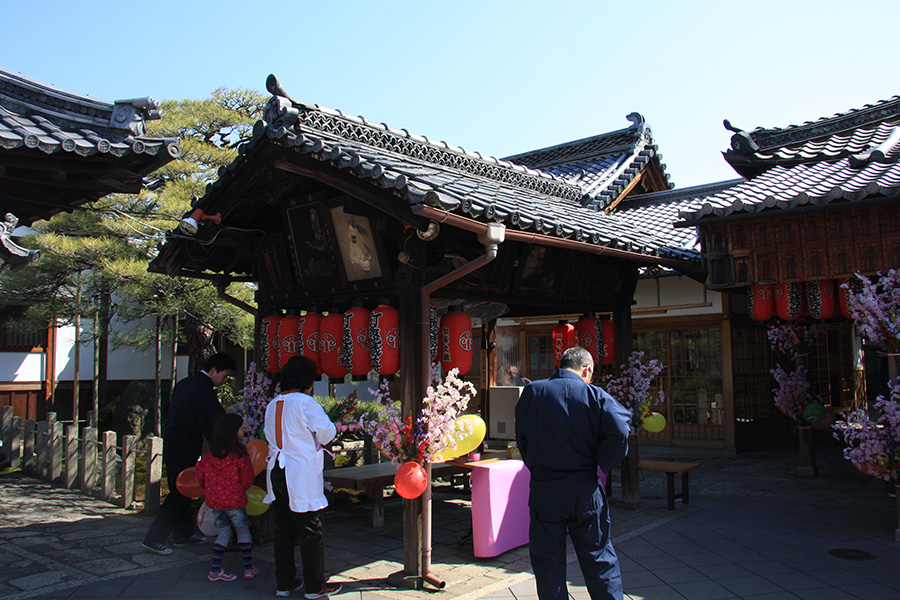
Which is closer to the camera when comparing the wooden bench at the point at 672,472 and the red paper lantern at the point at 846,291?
the red paper lantern at the point at 846,291

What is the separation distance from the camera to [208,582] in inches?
237

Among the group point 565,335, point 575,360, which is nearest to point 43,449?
point 565,335

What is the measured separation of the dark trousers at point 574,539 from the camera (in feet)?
15.1

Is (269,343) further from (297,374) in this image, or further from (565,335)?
(565,335)

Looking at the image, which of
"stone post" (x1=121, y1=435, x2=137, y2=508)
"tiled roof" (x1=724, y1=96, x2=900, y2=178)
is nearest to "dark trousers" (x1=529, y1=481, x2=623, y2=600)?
"stone post" (x1=121, y1=435, x2=137, y2=508)

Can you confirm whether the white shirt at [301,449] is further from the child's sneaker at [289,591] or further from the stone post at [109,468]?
the stone post at [109,468]

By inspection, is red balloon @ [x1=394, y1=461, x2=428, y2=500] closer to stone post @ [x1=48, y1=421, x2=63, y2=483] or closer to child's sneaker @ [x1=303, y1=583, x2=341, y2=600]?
child's sneaker @ [x1=303, y1=583, x2=341, y2=600]

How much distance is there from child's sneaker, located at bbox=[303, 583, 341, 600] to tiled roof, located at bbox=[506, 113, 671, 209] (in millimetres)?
9389

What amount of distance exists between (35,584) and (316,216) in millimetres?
4423

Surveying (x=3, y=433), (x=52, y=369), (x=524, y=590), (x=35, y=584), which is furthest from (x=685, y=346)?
(x=52, y=369)

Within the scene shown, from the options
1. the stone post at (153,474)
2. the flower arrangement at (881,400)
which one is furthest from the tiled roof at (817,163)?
the stone post at (153,474)

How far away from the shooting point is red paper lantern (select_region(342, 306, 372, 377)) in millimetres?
6754

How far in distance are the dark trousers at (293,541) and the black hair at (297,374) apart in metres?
0.74

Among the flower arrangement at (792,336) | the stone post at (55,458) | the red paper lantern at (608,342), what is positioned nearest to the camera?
the red paper lantern at (608,342)
